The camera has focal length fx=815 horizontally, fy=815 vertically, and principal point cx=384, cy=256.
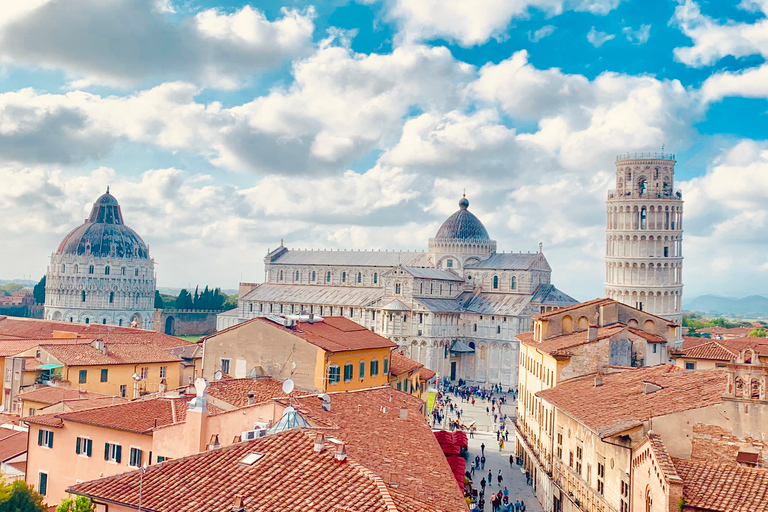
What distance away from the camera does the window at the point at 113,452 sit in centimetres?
2466

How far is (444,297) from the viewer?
92250 mm

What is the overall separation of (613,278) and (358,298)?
31.0 metres

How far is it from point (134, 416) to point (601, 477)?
48.1ft

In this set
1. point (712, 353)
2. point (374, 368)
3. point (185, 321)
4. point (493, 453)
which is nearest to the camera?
point (374, 368)

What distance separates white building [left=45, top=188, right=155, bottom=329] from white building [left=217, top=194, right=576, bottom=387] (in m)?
36.8

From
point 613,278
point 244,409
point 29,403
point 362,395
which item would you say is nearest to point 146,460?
point 244,409

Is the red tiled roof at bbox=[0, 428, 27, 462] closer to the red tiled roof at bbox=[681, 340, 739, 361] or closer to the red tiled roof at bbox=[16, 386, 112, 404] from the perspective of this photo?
the red tiled roof at bbox=[16, 386, 112, 404]

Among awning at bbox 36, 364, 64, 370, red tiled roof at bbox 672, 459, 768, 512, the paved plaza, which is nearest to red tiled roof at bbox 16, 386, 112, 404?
awning at bbox 36, 364, 64, 370

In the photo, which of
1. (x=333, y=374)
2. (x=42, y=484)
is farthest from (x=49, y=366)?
(x=333, y=374)

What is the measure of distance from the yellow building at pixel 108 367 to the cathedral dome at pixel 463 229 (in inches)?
2339

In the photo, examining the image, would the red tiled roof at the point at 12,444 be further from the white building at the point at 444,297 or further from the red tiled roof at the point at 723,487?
the white building at the point at 444,297

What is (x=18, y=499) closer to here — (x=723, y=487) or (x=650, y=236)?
(x=723, y=487)

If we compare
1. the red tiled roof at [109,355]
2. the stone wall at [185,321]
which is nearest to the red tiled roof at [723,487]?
the red tiled roof at [109,355]

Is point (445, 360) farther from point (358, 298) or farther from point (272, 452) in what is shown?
point (272, 452)
